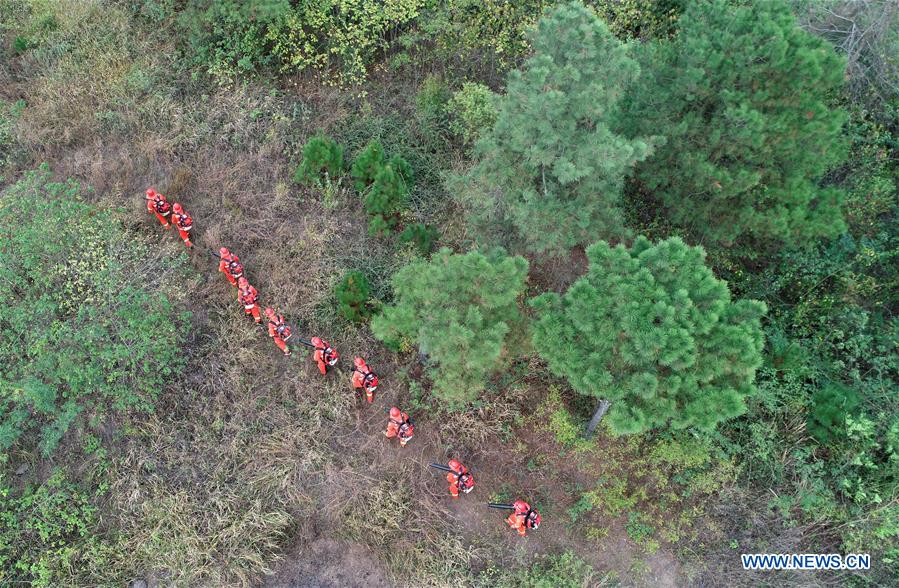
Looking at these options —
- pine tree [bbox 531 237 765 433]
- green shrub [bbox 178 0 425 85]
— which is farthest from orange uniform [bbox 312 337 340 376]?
green shrub [bbox 178 0 425 85]

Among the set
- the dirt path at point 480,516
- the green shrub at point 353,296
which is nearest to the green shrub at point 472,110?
the green shrub at point 353,296

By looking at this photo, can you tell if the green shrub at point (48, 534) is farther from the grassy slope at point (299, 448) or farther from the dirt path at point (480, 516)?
the dirt path at point (480, 516)

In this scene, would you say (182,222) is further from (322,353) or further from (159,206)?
(322,353)

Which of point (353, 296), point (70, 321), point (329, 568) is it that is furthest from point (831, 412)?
point (70, 321)

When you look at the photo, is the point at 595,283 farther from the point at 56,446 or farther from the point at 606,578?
the point at 56,446

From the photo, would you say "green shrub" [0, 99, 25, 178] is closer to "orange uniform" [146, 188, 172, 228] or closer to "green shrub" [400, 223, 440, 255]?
"orange uniform" [146, 188, 172, 228]

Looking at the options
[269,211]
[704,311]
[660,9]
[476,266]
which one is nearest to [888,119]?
[660,9]
